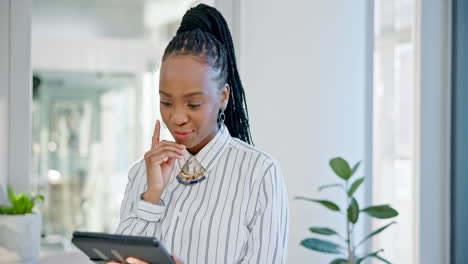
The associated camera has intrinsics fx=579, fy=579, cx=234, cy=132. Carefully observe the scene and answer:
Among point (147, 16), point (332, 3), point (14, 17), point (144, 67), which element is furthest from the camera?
point (144, 67)

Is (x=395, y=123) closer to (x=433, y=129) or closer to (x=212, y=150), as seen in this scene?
(x=433, y=129)

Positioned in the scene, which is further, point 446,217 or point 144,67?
point 144,67

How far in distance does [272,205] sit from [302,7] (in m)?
1.61

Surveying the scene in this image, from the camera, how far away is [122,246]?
1028 mm

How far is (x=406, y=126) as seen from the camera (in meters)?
3.13

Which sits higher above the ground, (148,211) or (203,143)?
(203,143)

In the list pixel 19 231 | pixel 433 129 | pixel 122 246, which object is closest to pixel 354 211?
pixel 433 129

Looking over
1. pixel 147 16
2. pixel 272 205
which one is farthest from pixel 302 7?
pixel 272 205

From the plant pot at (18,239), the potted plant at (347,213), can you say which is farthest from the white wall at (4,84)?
the potted plant at (347,213)

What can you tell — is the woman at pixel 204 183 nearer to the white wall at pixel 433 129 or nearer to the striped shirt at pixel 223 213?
the striped shirt at pixel 223 213

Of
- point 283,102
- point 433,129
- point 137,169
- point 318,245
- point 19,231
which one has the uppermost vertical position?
point 283,102

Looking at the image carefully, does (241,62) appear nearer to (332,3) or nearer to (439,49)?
(332,3)

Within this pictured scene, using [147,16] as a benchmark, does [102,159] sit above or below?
below

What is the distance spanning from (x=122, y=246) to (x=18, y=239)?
1082 millimetres
